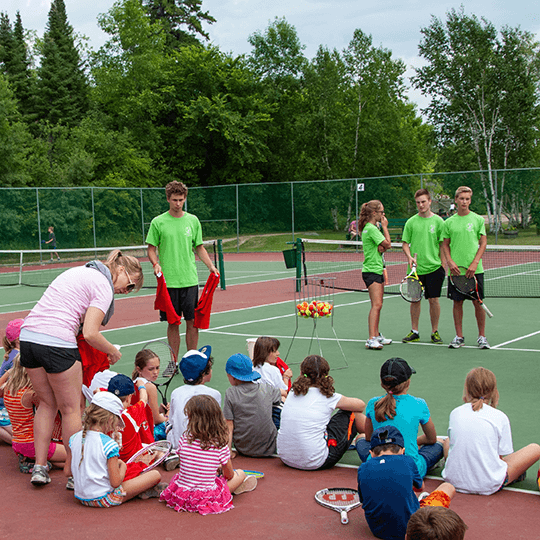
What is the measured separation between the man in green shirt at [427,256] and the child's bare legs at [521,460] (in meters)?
4.30

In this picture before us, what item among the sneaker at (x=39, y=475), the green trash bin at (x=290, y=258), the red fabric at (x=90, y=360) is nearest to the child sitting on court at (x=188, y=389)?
the red fabric at (x=90, y=360)

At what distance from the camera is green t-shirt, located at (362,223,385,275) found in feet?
26.5

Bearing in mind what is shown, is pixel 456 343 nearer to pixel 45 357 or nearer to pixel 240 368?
pixel 240 368

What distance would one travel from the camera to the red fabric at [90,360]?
4.47m

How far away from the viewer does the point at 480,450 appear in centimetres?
386

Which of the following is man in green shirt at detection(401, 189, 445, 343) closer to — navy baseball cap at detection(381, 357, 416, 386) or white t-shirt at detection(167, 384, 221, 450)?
navy baseball cap at detection(381, 357, 416, 386)

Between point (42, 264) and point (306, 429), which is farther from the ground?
point (306, 429)

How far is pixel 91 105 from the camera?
154 ft

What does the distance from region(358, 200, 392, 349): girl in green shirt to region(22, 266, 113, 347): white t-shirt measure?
4.52 m

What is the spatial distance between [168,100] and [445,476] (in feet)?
123

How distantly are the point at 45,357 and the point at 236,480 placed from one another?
52.5 inches

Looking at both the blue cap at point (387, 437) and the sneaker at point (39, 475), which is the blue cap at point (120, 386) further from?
the blue cap at point (387, 437)

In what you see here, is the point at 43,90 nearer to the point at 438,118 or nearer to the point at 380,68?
the point at 380,68

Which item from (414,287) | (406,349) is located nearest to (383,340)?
(406,349)
